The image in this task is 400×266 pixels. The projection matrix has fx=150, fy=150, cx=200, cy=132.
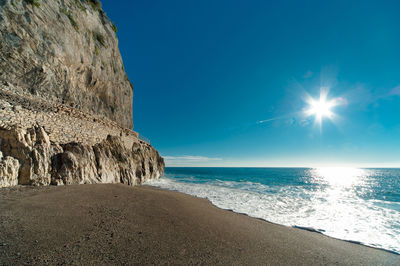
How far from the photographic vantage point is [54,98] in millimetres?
11430

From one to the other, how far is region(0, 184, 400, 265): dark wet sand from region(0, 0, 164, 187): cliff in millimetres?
1966

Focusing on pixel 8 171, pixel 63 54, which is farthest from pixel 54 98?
pixel 8 171

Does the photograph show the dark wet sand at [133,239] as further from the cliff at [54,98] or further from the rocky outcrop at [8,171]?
the cliff at [54,98]

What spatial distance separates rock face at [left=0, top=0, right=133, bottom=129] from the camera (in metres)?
9.14

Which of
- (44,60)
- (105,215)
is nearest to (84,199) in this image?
(105,215)

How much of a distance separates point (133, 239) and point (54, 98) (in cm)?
1321

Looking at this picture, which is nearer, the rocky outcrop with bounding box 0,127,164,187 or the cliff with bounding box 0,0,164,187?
the rocky outcrop with bounding box 0,127,164,187

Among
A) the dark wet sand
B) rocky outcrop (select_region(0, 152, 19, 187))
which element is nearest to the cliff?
rocky outcrop (select_region(0, 152, 19, 187))

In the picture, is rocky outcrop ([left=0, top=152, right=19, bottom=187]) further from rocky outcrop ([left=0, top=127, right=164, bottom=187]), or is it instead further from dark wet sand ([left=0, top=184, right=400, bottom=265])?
dark wet sand ([left=0, top=184, right=400, bottom=265])

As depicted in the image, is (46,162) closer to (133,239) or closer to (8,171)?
(8,171)

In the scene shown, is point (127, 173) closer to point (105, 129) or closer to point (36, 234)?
point (105, 129)

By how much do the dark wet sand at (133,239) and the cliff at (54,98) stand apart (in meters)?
1.97

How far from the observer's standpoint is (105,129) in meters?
15.6

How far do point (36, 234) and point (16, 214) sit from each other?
161 cm
